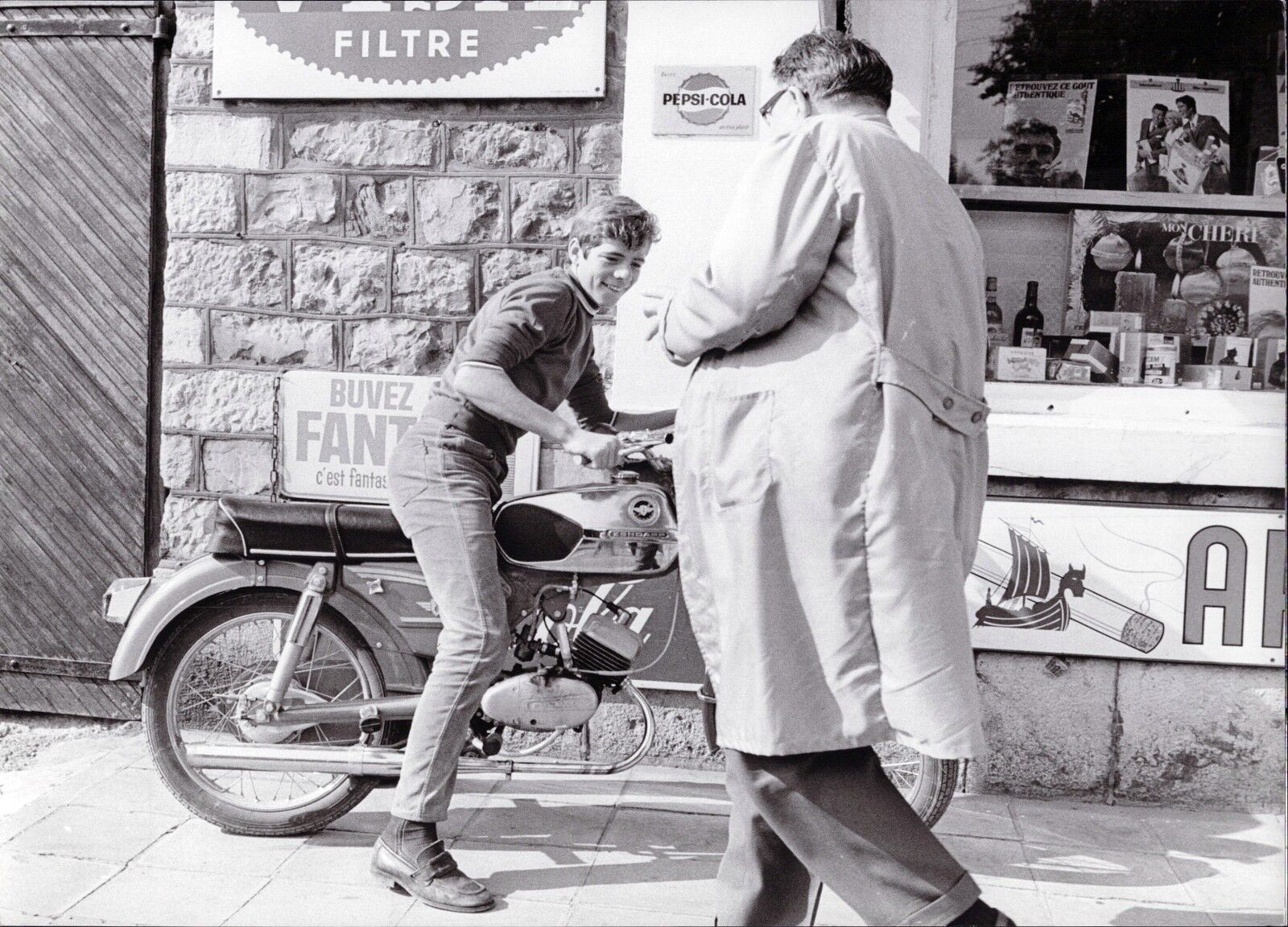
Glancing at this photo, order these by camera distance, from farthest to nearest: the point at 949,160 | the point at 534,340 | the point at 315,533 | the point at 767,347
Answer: the point at 949,160 < the point at 315,533 < the point at 534,340 < the point at 767,347

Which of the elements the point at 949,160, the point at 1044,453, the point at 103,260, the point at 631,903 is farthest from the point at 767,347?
the point at 103,260

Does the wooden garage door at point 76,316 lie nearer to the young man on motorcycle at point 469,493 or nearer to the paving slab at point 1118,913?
the young man on motorcycle at point 469,493

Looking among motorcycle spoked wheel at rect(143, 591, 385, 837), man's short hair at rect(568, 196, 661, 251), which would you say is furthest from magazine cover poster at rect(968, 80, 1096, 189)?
motorcycle spoked wheel at rect(143, 591, 385, 837)

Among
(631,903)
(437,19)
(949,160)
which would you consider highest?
(437,19)

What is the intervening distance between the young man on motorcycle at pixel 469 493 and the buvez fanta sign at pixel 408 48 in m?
1.15

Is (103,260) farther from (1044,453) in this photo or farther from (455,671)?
(1044,453)

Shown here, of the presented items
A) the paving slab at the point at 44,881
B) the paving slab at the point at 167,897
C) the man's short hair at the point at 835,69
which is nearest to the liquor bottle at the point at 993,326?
the man's short hair at the point at 835,69

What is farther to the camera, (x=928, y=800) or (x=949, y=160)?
(x=949, y=160)

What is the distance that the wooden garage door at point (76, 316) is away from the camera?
495 centimetres

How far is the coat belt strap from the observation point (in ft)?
8.36

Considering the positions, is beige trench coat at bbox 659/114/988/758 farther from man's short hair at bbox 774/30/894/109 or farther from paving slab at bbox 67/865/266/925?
paving slab at bbox 67/865/266/925

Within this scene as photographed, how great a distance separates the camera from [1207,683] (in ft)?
14.6

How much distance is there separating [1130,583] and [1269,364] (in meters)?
1.04

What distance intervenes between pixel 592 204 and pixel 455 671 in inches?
50.0
